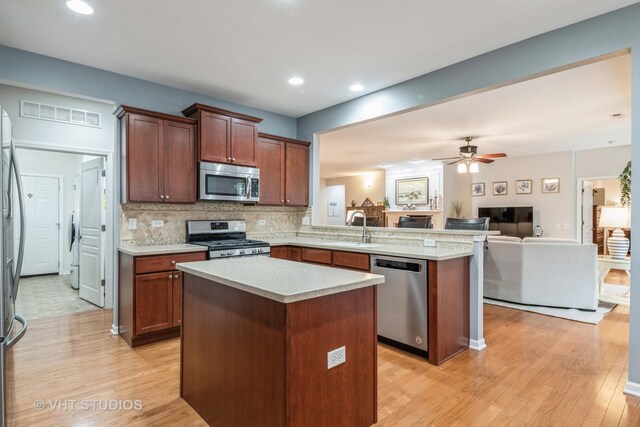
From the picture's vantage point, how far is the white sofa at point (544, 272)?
13.7 feet

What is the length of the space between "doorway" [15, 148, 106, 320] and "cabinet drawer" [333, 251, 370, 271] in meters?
3.14

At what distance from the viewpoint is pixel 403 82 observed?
145 inches

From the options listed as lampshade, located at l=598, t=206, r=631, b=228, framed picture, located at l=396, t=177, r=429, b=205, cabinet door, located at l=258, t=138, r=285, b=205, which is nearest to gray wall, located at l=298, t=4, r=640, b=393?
cabinet door, located at l=258, t=138, r=285, b=205

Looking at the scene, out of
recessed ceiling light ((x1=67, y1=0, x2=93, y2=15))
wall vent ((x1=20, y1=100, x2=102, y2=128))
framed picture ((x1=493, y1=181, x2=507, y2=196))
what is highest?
recessed ceiling light ((x1=67, y1=0, x2=93, y2=15))

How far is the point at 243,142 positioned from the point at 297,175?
1.01 m

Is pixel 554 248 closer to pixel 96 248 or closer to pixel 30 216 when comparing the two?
pixel 96 248

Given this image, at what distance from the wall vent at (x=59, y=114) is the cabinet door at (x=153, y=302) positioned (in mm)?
2368

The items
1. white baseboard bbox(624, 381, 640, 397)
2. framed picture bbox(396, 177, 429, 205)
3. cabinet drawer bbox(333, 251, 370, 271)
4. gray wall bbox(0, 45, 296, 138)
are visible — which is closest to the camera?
white baseboard bbox(624, 381, 640, 397)

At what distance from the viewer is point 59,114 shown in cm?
400

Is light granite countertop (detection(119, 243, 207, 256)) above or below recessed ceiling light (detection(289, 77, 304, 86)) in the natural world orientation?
below

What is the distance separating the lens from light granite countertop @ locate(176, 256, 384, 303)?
1.49 meters

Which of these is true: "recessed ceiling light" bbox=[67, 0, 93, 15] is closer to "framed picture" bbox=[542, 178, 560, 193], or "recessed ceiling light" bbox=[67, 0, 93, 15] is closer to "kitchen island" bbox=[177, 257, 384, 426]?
"kitchen island" bbox=[177, 257, 384, 426]

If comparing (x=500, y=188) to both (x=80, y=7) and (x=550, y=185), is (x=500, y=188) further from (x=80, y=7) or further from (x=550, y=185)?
(x=80, y=7)

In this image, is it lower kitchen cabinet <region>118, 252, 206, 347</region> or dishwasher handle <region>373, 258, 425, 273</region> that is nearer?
dishwasher handle <region>373, 258, 425, 273</region>
